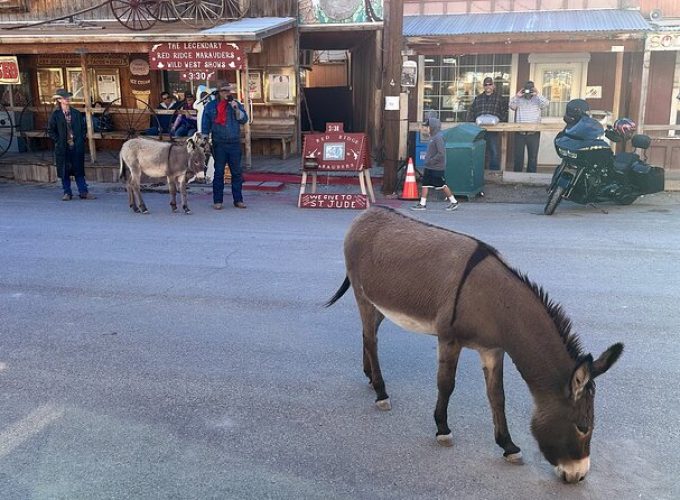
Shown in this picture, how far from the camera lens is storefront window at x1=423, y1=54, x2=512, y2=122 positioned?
16.0 metres

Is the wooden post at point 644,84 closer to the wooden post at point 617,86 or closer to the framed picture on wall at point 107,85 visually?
the wooden post at point 617,86

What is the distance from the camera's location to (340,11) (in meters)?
15.8

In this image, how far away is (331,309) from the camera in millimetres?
6129

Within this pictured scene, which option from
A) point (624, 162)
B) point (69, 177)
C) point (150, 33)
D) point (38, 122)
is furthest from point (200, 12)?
point (624, 162)

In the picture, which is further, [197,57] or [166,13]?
[166,13]

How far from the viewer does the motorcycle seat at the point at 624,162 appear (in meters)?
10.9

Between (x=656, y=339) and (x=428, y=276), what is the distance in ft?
8.84

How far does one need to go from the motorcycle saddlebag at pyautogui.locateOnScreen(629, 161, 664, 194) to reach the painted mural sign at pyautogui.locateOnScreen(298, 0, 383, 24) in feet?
25.1

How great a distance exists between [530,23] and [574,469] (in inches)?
526

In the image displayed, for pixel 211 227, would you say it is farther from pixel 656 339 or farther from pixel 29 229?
pixel 656 339

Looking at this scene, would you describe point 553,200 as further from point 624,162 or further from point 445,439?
point 445,439

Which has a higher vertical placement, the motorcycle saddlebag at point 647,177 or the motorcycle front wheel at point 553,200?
the motorcycle saddlebag at point 647,177

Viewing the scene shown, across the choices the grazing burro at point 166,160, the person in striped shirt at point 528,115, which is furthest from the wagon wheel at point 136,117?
the person in striped shirt at point 528,115

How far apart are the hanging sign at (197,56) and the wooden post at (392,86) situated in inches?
134
